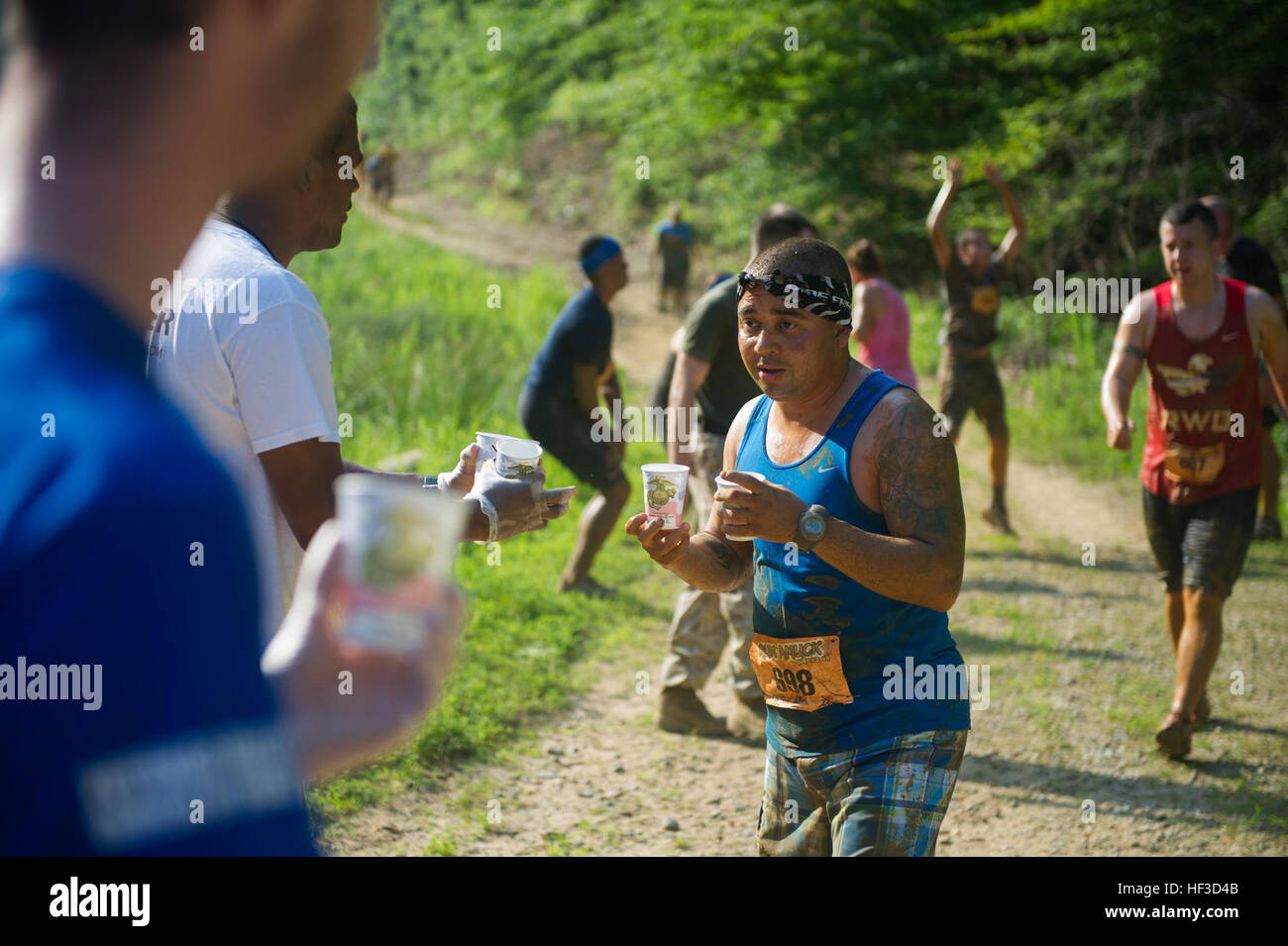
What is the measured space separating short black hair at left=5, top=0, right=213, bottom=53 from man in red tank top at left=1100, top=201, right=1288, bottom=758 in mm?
5223

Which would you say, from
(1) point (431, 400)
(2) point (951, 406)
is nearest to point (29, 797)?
(2) point (951, 406)

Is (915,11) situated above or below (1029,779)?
above

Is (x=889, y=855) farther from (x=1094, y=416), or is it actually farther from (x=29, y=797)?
(x=1094, y=416)

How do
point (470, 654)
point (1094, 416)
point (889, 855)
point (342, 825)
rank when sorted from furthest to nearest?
point (1094, 416)
point (470, 654)
point (342, 825)
point (889, 855)

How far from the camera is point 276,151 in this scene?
95 centimetres

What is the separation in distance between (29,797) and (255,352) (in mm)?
1910

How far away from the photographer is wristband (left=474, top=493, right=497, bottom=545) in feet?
8.73

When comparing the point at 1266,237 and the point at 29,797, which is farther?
the point at 1266,237

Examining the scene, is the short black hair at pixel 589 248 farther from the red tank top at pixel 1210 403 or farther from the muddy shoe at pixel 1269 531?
the muddy shoe at pixel 1269 531

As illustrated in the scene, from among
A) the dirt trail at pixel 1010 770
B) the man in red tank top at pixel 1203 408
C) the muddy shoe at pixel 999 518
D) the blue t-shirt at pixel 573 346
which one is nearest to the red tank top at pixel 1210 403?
the man in red tank top at pixel 1203 408

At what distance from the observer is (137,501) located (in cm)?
75

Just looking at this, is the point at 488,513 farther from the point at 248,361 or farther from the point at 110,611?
the point at 110,611
